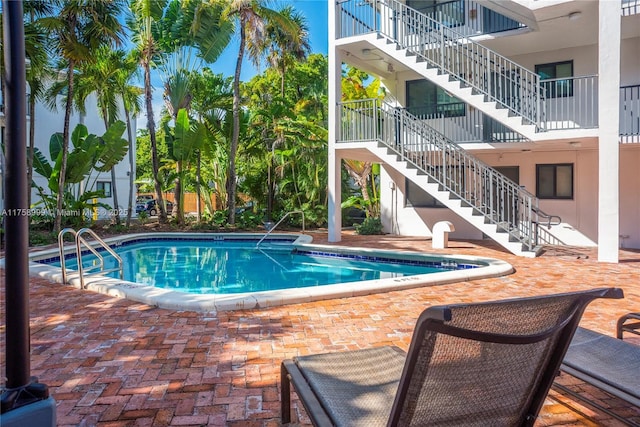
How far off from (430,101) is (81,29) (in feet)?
37.1

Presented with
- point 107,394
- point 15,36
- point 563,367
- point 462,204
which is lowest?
point 107,394

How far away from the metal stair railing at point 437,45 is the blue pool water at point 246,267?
5660 millimetres

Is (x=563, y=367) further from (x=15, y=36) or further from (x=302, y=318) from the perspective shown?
(x=15, y=36)

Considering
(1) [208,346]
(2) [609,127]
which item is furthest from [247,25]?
(1) [208,346]

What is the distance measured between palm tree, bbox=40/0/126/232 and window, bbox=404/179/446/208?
10.8 metres

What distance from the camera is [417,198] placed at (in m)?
15.5

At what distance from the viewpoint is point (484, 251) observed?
11.4 meters

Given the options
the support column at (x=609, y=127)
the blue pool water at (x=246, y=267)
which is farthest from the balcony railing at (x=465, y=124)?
the blue pool water at (x=246, y=267)

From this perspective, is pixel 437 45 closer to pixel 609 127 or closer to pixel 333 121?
pixel 333 121

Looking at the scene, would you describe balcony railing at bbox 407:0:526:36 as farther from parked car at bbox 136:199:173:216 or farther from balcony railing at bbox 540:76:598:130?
parked car at bbox 136:199:173:216

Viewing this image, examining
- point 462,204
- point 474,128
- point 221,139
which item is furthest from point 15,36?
point 221,139

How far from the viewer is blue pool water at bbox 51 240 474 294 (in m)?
9.38

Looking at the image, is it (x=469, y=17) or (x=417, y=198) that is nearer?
(x=469, y=17)

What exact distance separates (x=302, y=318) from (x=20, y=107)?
152 inches
